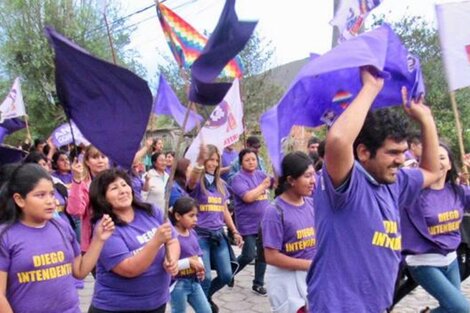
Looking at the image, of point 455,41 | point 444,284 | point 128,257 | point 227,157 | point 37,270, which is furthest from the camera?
point 227,157

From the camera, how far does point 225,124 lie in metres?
6.85

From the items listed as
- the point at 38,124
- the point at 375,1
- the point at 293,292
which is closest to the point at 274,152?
the point at 293,292

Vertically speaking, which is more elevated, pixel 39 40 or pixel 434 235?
pixel 39 40

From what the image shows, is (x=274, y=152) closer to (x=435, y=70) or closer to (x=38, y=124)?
(x=435, y=70)

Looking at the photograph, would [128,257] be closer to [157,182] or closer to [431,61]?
[157,182]

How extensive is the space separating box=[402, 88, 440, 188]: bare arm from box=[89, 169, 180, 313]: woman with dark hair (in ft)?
4.76

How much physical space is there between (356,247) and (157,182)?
529 centimetres

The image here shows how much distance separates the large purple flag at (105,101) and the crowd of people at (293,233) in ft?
1.56

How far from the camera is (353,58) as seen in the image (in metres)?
2.30

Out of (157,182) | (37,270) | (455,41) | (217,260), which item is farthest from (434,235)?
(157,182)

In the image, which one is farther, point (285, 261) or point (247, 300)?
point (247, 300)

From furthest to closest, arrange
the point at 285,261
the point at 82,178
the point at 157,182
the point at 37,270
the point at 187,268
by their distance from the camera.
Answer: the point at 157,182 → the point at 82,178 → the point at 187,268 → the point at 285,261 → the point at 37,270

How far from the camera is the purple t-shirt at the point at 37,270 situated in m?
3.06

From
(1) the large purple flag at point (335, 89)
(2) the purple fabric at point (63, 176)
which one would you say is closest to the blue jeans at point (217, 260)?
(2) the purple fabric at point (63, 176)
